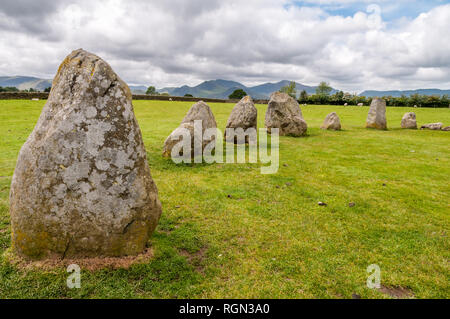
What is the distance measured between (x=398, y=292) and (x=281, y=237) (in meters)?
2.11

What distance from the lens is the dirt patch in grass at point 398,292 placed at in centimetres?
403

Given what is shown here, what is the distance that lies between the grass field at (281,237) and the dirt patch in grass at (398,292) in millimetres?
65

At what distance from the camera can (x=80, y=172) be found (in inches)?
161

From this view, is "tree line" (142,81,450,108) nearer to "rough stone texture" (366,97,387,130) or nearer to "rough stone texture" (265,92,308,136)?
"rough stone texture" (366,97,387,130)

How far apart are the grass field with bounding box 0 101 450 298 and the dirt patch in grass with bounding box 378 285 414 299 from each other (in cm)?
7

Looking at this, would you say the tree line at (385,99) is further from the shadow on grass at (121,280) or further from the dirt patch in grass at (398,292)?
the shadow on grass at (121,280)

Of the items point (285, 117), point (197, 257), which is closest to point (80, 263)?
point (197, 257)

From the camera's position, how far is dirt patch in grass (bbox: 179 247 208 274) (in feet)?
14.9

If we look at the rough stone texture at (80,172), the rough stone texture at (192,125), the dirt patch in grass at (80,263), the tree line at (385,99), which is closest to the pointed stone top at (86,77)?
the rough stone texture at (80,172)

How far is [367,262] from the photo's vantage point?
189 inches
